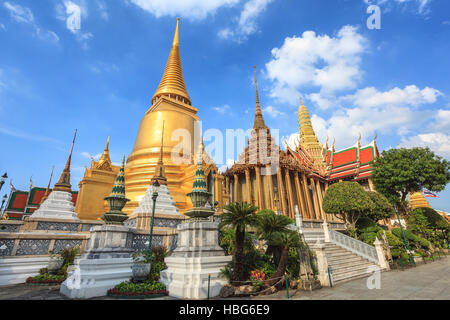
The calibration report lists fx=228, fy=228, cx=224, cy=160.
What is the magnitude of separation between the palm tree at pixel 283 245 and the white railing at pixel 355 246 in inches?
303

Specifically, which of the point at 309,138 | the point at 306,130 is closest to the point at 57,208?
the point at 309,138

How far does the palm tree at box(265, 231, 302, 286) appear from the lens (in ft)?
25.8

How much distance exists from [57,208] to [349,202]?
20.3m

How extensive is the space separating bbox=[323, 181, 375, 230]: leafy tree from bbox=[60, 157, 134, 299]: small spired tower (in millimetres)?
15810

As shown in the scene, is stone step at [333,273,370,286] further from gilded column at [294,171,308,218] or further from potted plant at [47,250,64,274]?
gilded column at [294,171,308,218]

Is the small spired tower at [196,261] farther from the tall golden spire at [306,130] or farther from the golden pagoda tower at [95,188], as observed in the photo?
the tall golden spire at [306,130]

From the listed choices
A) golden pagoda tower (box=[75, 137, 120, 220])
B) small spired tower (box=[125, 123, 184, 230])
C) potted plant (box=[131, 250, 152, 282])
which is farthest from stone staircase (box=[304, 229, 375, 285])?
golden pagoda tower (box=[75, 137, 120, 220])

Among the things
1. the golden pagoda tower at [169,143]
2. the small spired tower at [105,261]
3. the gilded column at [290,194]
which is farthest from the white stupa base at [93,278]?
the gilded column at [290,194]

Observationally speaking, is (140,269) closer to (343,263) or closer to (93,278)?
(93,278)

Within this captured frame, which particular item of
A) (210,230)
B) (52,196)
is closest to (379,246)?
(210,230)

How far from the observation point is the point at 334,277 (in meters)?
10.4

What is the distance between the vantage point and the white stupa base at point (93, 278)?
269 inches

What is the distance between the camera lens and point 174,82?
29.2 m
